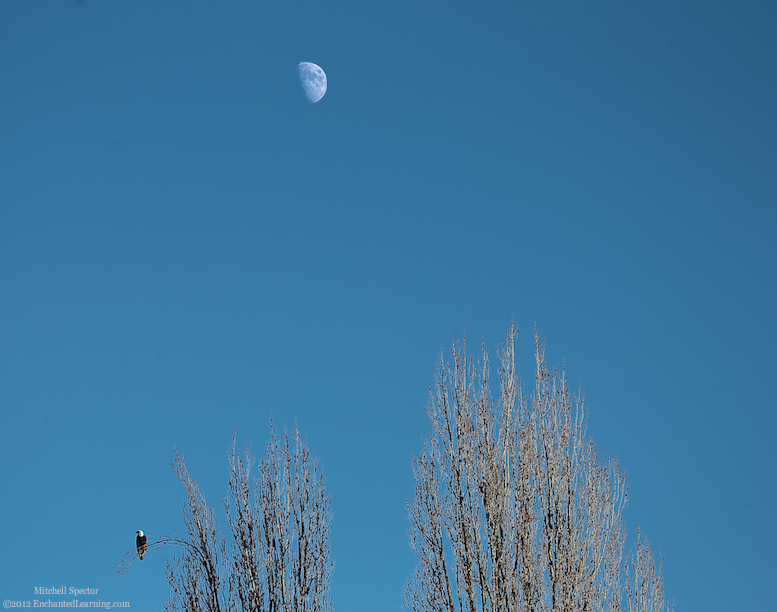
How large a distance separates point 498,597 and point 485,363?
3.39m

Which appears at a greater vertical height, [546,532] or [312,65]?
[312,65]

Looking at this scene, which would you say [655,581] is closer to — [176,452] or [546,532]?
[546,532]

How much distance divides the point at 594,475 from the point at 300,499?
452 cm

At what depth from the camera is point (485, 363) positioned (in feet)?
35.8

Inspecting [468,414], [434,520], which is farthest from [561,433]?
[434,520]

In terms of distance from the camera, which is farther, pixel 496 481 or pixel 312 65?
pixel 312 65

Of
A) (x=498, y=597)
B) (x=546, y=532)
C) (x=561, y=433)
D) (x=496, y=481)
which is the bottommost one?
(x=498, y=597)

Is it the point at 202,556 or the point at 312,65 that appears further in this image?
the point at 312,65

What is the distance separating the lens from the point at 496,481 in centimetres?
985

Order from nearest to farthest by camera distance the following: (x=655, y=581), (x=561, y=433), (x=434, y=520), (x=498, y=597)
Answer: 1. (x=498, y=597)
2. (x=434, y=520)
3. (x=561, y=433)
4. (x=655, y=581)

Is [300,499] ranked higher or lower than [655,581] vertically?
higher

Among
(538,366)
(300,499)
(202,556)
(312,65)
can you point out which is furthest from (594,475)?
(312,65)

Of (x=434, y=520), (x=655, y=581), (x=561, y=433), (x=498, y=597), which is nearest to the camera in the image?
(x=498, y=597)

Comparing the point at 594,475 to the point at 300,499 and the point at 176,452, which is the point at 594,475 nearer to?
the point at 300,499
